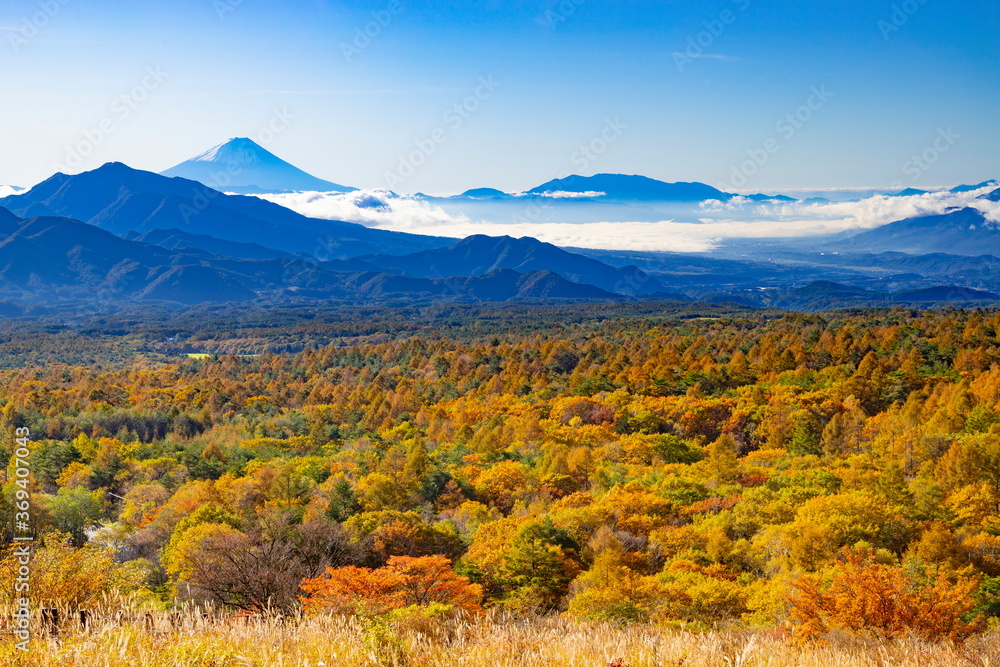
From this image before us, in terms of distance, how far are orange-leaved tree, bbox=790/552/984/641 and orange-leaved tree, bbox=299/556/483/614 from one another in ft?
26.8

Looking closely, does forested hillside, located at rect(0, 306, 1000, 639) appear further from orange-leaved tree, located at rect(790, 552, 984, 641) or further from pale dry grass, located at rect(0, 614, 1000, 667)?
pale dry grass, located at rect(0, 614, 1000, 667)

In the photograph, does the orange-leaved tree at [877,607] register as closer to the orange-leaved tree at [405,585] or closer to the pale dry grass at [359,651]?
the orange-leaved tree at [405,585]

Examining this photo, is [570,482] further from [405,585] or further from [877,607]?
[877,607]

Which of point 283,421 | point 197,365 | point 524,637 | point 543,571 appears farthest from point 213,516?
point 197,365

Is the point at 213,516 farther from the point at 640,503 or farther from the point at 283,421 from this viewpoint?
the point at 283,421

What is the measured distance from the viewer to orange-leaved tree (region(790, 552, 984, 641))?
15.3 metres

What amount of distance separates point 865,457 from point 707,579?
914 inches

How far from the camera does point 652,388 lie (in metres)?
73.4

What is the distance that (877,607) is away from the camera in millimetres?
16109

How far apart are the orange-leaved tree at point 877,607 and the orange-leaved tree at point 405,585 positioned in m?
8.17

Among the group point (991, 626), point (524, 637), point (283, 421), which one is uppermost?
point (524, 637)

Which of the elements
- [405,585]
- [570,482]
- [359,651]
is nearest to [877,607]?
[405,585]

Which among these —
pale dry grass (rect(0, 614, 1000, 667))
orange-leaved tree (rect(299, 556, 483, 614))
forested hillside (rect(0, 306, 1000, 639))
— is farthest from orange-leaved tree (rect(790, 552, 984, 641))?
pale dry grass (rect(0, 614, 1000, 667))

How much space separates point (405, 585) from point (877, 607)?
1243cm
